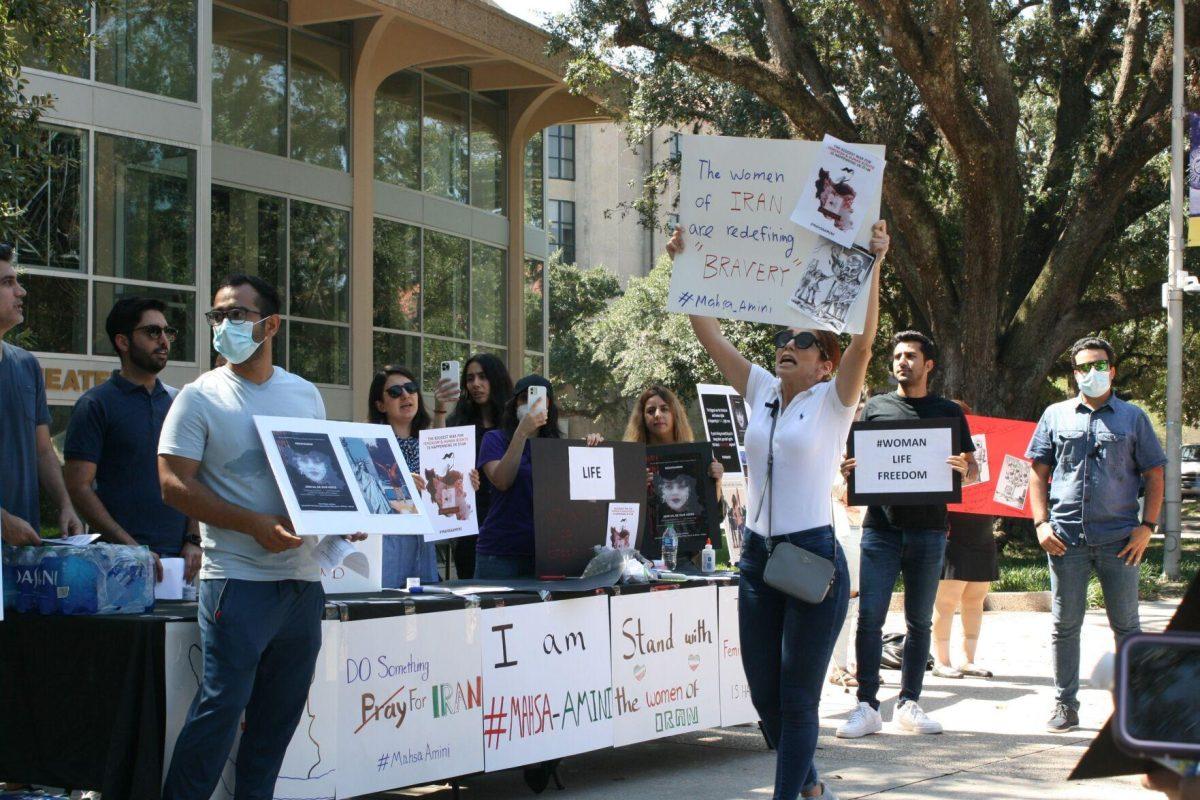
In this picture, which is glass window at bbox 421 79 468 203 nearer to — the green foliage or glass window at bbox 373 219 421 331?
glass window at bbox 373 219 421 331

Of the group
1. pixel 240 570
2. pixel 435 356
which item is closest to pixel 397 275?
pixel 435 356

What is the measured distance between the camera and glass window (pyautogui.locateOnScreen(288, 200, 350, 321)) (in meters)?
22.2

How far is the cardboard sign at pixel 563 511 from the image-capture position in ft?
22.8

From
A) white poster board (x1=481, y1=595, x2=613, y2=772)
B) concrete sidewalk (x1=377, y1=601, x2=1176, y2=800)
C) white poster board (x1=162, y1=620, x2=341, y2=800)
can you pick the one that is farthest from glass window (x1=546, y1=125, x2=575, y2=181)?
white poster board (x1=162, y1=620, x2=341, y2=800)

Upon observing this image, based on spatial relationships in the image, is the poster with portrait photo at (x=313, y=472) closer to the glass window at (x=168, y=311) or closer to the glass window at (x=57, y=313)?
the glass window at (x=57, y=313)

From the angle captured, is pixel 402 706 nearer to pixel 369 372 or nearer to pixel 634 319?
pixel 369 372

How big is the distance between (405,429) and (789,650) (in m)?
3.06

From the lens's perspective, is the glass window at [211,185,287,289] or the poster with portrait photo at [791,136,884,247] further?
the glass window at [211,185,287,289]

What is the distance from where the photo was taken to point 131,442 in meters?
5.98

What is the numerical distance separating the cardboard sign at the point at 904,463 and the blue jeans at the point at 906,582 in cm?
23

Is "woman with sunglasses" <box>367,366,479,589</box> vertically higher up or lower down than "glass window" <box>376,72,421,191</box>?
lower down

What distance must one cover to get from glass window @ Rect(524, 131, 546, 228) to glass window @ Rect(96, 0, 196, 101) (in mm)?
12139

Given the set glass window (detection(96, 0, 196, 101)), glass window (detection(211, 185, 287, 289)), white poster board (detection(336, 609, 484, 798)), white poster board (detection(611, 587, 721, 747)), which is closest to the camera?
white poster board (detection(336, 609, 484, 798))

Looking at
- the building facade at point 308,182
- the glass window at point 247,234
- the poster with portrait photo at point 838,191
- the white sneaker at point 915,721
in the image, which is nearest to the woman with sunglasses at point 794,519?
the poster with portrait photo at point 838,191
